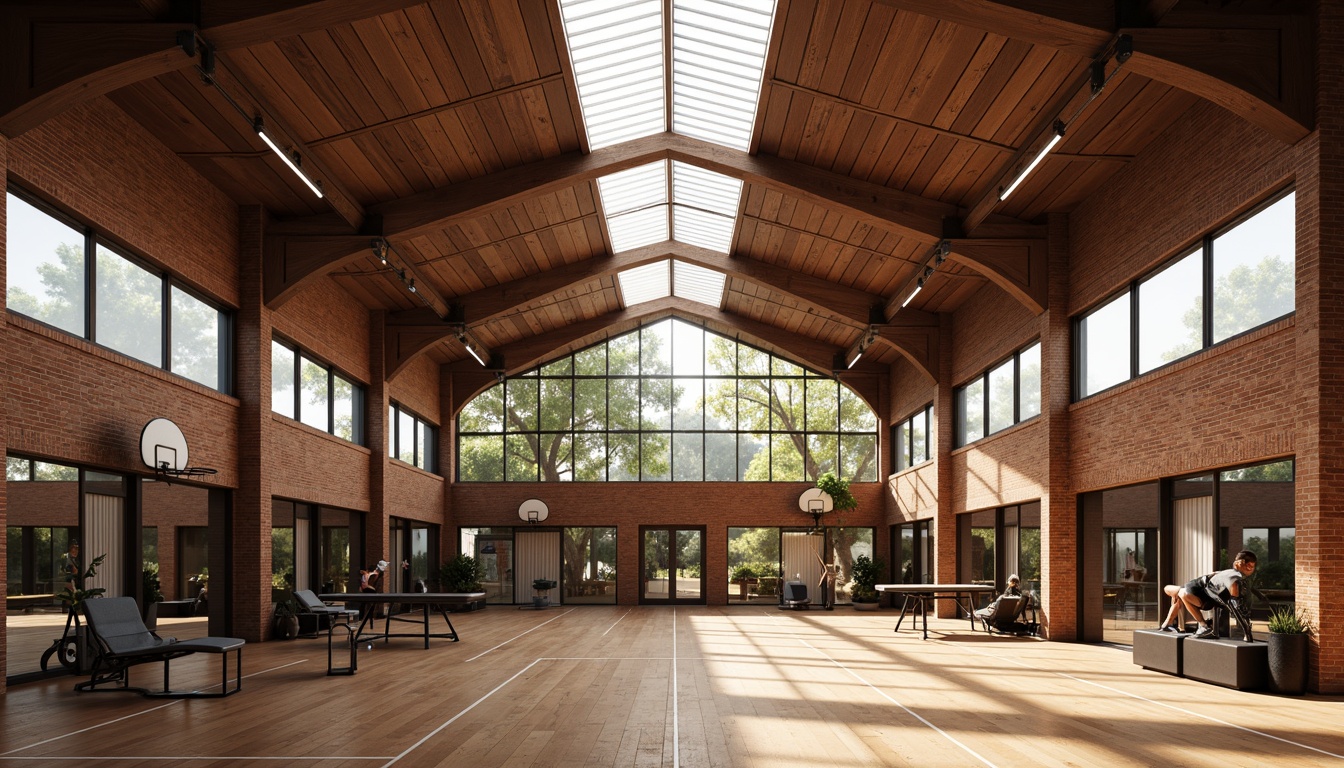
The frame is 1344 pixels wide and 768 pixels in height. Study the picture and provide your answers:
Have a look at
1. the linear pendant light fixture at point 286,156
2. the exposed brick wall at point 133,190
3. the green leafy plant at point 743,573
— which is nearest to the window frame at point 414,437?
the exposed brick wall at point 133,190

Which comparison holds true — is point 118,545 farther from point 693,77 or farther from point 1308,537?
point 1308,537

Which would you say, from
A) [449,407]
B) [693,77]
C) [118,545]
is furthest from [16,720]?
[449,407]

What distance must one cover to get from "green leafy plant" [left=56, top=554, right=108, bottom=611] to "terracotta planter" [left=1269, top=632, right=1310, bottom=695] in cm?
994

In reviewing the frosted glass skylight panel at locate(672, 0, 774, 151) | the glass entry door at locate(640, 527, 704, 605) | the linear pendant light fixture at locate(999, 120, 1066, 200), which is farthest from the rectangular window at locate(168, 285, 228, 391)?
the glass entry door at locate(640, 527, 704, 605)

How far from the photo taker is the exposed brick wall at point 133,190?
31.6 ft

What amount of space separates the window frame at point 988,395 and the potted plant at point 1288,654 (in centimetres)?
619

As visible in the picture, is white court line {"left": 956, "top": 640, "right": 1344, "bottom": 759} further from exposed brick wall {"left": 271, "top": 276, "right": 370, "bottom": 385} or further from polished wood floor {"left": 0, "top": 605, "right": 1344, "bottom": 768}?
exposed brick wall {"left": 271, "top": 276, "right": 370, "bottom": 385}

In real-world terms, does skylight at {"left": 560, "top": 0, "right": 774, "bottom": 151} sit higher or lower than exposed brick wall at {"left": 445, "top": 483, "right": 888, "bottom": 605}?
higher

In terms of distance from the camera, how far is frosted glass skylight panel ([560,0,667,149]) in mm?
10891

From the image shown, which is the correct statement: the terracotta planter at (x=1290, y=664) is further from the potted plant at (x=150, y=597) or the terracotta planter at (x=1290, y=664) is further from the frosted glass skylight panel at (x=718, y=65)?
the potted plant at (x=150, y=597)

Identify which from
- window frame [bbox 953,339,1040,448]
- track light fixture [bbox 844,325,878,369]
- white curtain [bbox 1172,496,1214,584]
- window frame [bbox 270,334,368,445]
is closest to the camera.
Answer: white curtain [bbox 1172,496,1214,584]

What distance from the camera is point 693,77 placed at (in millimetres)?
12508

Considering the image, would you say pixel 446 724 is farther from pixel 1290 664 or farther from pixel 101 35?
pixel 1290 664

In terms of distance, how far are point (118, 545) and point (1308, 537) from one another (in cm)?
1131
